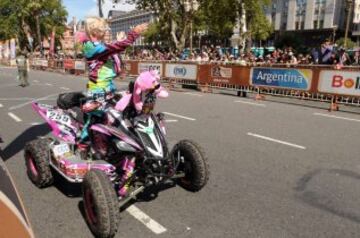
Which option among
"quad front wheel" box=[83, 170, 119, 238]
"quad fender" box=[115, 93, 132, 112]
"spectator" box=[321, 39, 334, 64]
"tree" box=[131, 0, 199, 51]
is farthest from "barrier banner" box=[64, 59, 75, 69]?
"quad front wheel" box=[83, 170, 119, 238]

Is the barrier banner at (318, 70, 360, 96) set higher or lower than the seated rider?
lower

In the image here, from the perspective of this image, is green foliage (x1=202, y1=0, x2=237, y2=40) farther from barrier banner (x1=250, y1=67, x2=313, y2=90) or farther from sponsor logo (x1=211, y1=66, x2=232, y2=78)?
barrier banner (x1=250, y1=67, x2=313, y2=90)

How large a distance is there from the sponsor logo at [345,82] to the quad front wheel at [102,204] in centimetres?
973

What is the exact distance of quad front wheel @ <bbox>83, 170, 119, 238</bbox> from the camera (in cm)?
325

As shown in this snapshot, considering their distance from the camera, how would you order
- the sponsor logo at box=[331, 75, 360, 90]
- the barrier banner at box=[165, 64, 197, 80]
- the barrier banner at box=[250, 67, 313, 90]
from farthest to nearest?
the barrier banner at box=[165, 64, 197, 80] → the barrier banner at box=[250, 67, 313, 90] → the sponsor logo at box=[331, 75, 360, 90]

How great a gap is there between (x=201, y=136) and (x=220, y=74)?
8.88 meters

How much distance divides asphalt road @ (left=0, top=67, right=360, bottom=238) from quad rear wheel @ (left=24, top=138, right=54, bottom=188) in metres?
0.12

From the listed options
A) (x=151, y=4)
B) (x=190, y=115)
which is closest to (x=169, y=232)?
(x=190, y=115)

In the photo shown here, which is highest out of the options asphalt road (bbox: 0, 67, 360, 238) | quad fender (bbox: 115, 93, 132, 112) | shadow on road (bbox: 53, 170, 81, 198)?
quad fender (bbox: 115, 93, 132, 112)

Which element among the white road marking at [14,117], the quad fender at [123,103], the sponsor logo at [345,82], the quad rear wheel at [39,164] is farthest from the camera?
the sponsor logo at [345,82]

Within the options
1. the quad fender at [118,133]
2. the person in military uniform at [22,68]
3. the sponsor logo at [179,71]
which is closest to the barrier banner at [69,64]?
the person in military uniform at [22,68]

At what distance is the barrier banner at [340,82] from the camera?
1114 cm

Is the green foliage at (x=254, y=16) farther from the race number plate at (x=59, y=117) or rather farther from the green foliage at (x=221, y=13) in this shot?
the race number plate at (x=59, y=117)

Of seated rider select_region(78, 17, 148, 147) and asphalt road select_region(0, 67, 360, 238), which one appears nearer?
asphalt road select_region(0, 67, 360, 238)
